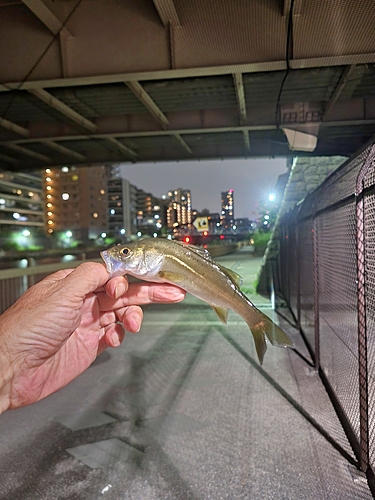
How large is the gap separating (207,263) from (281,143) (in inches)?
423

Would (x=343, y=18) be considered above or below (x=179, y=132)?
above

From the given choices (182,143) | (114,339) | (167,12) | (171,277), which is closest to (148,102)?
(167,12)

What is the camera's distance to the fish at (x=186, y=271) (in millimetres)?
1869

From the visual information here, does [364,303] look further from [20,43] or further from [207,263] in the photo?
[20,43]

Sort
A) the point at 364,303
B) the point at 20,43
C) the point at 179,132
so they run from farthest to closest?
the point at 179,132, the point at 20,43, the point at 364,303

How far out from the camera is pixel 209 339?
8.20m

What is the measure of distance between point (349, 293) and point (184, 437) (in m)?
2.64

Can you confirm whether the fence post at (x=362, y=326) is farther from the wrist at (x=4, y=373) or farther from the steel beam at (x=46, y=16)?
the steel beam at (x=46, y=16)

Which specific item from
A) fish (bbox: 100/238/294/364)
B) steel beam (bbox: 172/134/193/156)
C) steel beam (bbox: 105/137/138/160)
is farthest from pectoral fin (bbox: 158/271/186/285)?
steel beam (bbox: 105/137/138/160)

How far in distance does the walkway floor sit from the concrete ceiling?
17.7ft

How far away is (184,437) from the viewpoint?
4.23 m

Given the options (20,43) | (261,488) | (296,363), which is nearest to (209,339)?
(296,363)

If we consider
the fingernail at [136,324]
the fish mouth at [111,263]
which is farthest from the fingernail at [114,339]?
the fish mouth at [111,263]

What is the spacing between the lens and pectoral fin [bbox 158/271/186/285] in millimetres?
1865
